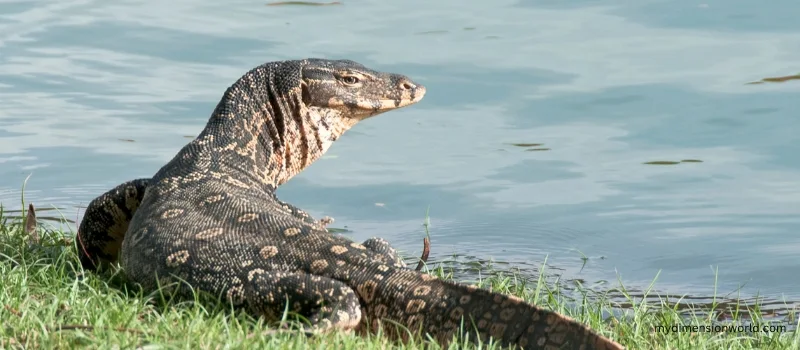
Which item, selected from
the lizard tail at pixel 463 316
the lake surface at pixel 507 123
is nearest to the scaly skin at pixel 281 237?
the lizard tail at pixel 463 316

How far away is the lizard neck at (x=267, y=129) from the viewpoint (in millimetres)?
7875

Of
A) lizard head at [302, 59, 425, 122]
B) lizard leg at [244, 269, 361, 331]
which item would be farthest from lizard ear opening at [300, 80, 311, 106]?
lizard leg at [244, 269, 361, 331]

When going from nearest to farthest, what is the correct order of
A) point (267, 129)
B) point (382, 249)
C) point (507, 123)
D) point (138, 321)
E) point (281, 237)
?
1. point (138, 321)
2. point (281, 237)
3. point (382, 249)
4. point (267, 129)
5. point (507, 123)

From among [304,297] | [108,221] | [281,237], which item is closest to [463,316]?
[304,297]

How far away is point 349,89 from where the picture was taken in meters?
8.37

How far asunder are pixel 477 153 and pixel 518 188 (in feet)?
2.84

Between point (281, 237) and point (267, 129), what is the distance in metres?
1.81

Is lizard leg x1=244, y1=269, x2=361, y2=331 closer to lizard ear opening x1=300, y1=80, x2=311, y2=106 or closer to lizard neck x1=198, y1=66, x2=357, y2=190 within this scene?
lizard neck x1=198, y1=66, x2=357, y2=190

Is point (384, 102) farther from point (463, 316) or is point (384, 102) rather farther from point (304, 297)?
point (463, 316)

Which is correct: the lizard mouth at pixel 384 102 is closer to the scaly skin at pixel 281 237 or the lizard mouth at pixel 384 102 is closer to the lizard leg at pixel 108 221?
the scaly skin at pixel 281 237

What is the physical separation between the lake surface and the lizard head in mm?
2778

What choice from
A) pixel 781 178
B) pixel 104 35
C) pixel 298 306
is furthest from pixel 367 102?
pixel 104 35

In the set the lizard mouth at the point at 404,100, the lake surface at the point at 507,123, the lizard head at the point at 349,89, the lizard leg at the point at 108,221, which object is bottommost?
the lake surface at the point at 507,123

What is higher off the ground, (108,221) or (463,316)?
(463,316)
